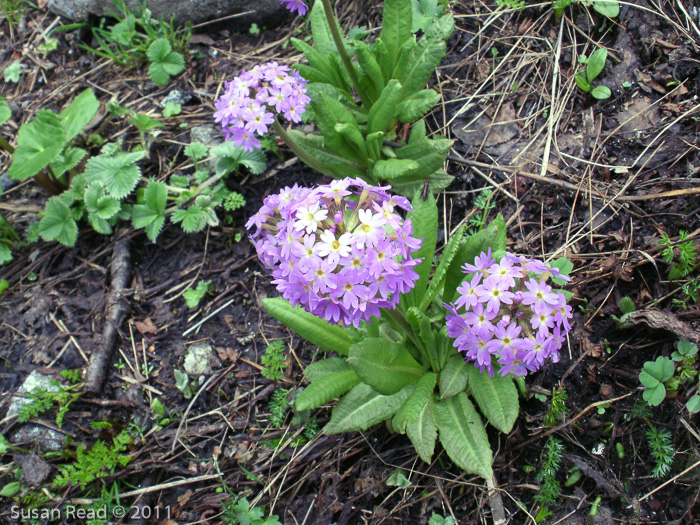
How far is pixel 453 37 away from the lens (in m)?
4.57

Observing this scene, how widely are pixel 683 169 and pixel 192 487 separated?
13.3 ft

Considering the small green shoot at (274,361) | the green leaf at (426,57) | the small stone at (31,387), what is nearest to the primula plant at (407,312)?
the small green shoot at (274,361)

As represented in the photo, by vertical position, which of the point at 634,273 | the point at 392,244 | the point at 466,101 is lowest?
the point at 634,273

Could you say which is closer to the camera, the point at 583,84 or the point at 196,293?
the point at 583,84

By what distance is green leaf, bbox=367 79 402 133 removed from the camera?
3.47 meters

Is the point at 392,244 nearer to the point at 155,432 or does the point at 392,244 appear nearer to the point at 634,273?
the point at 634,273

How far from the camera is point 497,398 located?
274 cm

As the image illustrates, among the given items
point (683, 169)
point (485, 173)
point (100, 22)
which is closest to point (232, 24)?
point (100, 22)

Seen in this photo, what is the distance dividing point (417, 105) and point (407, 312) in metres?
1.78

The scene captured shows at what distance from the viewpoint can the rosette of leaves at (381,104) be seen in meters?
3.66

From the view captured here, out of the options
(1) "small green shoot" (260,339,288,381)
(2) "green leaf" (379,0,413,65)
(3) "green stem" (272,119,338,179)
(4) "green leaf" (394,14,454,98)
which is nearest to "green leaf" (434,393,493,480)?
(1) "small green shoot" (260,339,288,381)

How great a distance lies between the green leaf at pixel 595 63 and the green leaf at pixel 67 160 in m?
4.46

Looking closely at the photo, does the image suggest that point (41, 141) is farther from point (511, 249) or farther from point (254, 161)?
point (511, 249)

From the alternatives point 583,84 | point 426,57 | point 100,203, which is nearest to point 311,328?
point 426,57
